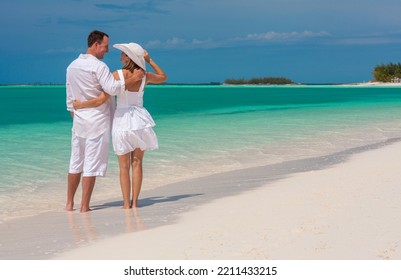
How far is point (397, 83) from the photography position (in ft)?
506

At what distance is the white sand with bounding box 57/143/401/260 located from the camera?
4535 millimetres

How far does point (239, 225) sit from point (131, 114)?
1.87m

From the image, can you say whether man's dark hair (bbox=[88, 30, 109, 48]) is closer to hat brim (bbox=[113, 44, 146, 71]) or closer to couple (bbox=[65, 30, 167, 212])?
couple (bbox=[65, 30, 167, 212])

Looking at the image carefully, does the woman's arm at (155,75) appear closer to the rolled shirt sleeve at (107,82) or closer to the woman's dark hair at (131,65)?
the woman's dark hair at (131,65)

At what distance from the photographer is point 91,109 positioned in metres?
6.63

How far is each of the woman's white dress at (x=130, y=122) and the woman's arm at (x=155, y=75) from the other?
0.10 meters

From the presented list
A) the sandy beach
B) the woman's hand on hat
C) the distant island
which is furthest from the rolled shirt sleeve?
the distant island

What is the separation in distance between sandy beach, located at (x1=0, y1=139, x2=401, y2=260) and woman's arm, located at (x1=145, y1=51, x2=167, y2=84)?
4.23ft

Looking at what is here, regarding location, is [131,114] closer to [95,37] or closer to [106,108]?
[106,108]

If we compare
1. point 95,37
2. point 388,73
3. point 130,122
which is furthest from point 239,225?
point 388,73

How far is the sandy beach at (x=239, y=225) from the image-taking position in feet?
15.1

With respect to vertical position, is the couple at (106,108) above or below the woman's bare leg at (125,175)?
above

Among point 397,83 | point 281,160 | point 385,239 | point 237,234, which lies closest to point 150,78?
point 237,234

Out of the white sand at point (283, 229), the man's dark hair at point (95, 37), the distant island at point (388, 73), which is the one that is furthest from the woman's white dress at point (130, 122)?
the distant island at point (388, 73)
